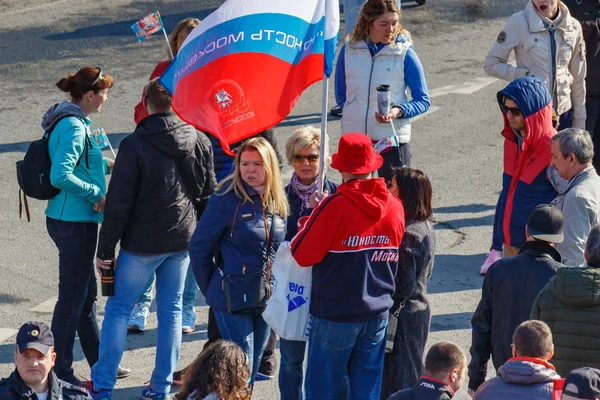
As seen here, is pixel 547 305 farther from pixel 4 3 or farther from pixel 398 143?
pixel 4 3

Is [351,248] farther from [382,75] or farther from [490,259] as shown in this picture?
[490,259]

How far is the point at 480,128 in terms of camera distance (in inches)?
513

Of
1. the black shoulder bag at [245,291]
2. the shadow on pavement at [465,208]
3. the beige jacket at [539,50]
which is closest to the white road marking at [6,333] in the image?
the black shoulder bag at [245,291]

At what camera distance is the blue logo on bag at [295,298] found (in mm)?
6281

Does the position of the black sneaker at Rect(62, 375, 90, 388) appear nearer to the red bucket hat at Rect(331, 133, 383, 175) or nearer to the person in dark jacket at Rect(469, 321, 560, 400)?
the red bucket hat at Rect(331, 133, 383, 175)

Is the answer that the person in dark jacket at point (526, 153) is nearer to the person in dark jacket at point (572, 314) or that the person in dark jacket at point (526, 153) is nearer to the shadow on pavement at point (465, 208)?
the person in dark jacket at point (572, 314)

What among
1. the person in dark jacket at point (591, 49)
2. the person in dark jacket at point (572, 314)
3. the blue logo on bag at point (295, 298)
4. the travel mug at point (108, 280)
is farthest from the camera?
the person in dark jacket at point (591, 49)

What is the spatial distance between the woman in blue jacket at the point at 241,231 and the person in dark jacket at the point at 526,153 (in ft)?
6.27

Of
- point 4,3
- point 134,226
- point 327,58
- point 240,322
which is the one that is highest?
point 4,3

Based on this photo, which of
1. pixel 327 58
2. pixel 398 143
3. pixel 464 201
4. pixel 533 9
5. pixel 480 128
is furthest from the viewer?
pixel 480 128

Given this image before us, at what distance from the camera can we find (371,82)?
28.8 ft

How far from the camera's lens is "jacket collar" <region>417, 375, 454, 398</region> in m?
5.33

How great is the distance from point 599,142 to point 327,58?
219 inches

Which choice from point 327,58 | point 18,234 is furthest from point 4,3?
point 327,58
